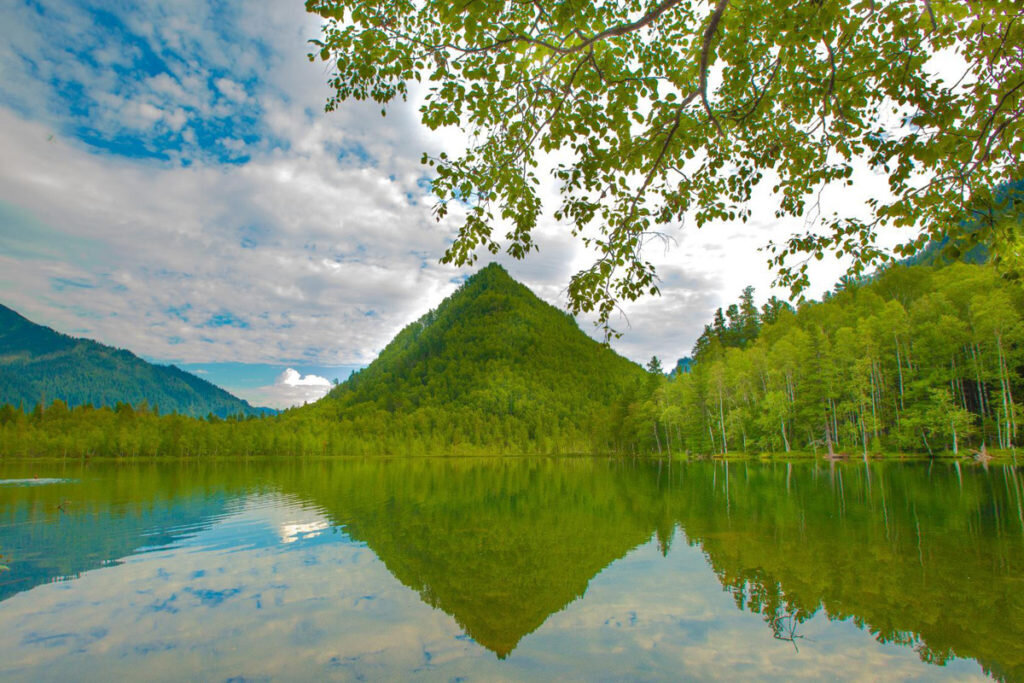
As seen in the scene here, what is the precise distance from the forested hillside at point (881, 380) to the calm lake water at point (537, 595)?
25.0 m

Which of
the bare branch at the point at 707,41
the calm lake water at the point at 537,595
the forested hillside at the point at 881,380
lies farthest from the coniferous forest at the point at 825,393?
the calm lake water at the point at 537,595

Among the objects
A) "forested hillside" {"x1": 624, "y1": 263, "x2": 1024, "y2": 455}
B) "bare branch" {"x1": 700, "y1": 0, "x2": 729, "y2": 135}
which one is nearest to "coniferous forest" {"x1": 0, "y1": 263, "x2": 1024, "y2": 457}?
"forested hillside" {"x1": 624, "y1": 263, "x2": 1024, "y2": 455}

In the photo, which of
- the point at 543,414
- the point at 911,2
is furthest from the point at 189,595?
the point at 543,414

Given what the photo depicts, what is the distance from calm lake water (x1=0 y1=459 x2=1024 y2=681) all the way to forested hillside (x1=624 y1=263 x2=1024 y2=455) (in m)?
25.0

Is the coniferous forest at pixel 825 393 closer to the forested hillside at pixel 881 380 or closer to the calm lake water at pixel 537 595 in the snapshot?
the forested hillside at pixel 881 380

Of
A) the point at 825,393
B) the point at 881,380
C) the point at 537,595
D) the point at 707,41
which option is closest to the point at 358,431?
the point at 825,393

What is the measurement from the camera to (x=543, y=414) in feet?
592

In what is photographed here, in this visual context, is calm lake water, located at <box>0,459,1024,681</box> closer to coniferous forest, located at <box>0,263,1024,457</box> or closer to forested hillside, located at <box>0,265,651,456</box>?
coniferous forest, located at <box>0,263,1024,457</box>

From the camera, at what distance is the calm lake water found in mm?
7418

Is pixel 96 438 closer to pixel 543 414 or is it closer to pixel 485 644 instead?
pixel 543 414

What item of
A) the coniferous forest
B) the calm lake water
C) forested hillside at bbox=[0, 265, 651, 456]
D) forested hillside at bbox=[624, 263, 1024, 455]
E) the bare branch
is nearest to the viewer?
the bare branch

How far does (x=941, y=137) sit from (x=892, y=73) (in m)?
1.27

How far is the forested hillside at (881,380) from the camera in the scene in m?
43.5

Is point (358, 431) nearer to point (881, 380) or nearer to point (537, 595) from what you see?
point (881, 380)
